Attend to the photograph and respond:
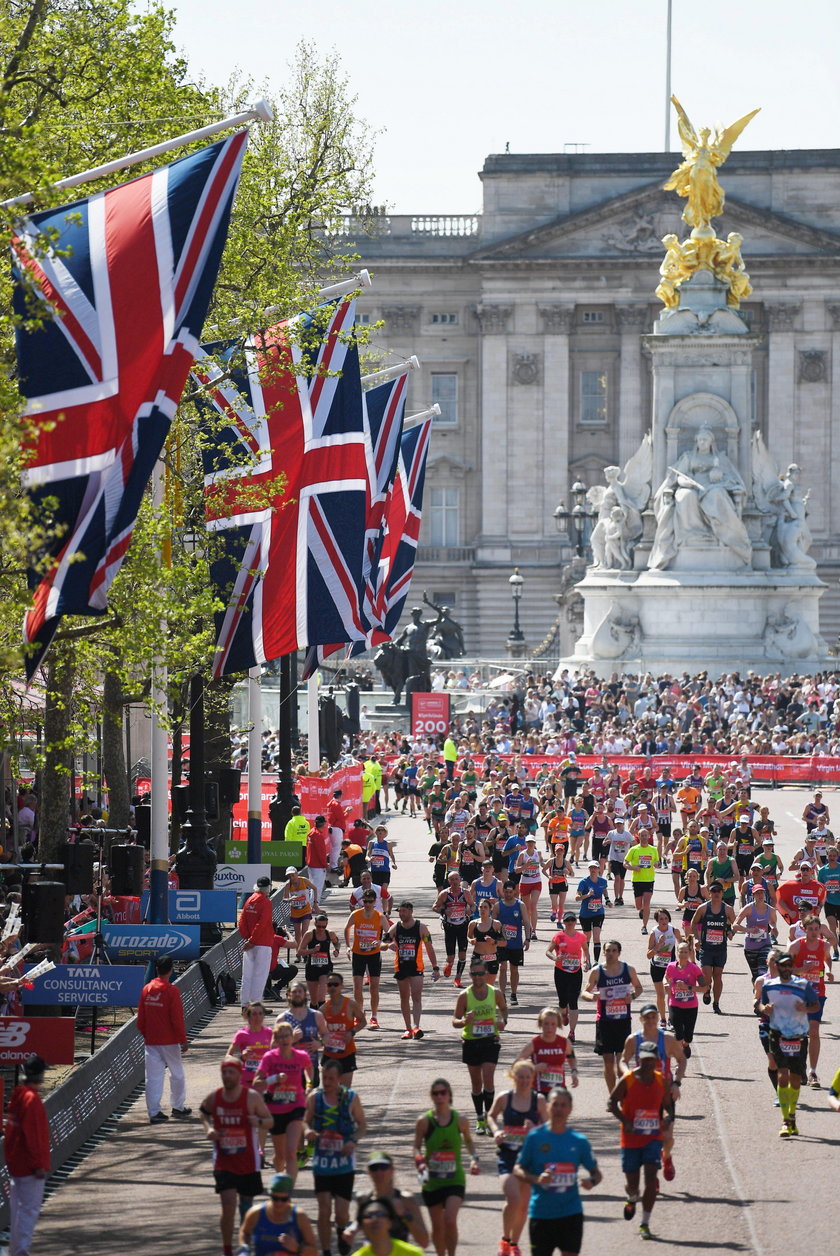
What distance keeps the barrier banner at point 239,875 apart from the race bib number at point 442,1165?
47.3 ft

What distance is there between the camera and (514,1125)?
13164 millimetres

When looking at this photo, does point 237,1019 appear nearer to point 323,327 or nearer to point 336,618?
point 336,618

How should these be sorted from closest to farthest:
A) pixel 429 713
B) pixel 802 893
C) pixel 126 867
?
pixel 126 867 < pixel 802 893 < pixel 429 713

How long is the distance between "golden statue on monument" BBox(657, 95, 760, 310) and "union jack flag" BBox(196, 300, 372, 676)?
39105 mm

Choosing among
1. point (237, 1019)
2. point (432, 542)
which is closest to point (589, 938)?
point (237, 1019)

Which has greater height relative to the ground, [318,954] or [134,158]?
[134,158]

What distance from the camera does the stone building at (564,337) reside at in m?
90.6

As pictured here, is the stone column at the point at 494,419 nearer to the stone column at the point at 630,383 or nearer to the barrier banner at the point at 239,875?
the stone column at the point at 630,383

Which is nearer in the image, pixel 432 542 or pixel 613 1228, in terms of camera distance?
pixel 613 1228

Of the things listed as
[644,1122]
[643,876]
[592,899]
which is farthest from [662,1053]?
[643,876]

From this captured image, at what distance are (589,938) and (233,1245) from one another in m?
12.8

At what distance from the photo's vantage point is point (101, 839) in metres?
25.6

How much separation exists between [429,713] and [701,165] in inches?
790

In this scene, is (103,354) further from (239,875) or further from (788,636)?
(788,636)
